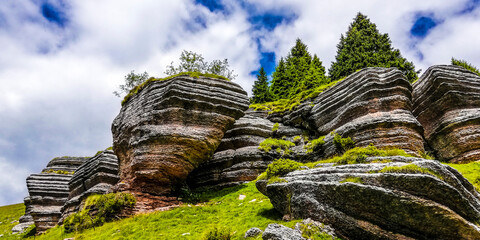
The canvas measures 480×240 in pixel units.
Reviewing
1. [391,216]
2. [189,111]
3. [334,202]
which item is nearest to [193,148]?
[189,111]

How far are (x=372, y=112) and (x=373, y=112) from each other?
0.27ft

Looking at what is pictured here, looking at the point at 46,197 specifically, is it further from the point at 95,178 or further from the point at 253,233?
the point at 253,233

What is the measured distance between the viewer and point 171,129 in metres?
23.6

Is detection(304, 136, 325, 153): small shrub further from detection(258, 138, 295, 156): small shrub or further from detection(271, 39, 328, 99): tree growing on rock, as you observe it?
detection(271, 39, 328, 99): tree growing on rock

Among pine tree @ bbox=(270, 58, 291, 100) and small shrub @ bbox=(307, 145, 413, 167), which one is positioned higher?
pine tree @ bbox=(270, 58, 291, 100)

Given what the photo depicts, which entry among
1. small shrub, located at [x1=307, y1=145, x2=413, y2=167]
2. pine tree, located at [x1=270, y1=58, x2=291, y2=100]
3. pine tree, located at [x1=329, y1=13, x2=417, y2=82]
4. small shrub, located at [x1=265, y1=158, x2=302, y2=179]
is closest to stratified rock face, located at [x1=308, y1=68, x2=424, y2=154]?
small shrub, located at [x1=307, y1=145, x2=413, y2=167]

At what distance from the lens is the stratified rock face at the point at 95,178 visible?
105 feet

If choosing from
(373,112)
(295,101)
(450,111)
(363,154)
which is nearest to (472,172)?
(373,112)

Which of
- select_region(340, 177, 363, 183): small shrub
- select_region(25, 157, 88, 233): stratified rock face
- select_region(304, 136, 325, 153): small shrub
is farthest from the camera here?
select_region(25, 157, 88, 233): stratified rock face

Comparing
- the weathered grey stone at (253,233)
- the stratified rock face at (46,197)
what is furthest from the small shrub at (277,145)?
the stratified rock face at (46,197)

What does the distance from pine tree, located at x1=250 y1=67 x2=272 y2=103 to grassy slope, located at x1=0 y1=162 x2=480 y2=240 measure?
38032mm

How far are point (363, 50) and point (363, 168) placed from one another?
133ft

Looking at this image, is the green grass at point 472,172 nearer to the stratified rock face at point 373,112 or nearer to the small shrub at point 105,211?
the stratified rock face at point 373,112

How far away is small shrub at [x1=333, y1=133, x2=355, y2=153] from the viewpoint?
22000 millimetres
